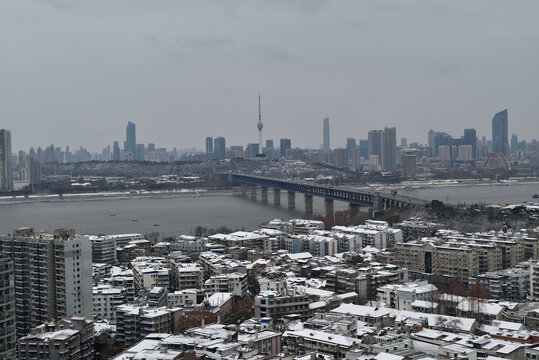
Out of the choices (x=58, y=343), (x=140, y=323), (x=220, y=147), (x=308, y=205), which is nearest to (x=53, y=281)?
(x=140, y=323)

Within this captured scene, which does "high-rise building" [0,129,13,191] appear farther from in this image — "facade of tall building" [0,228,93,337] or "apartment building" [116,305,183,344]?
"apartment building" [116,305,183,344]

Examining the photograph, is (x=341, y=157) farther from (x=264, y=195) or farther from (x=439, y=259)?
(x=439, y=259)

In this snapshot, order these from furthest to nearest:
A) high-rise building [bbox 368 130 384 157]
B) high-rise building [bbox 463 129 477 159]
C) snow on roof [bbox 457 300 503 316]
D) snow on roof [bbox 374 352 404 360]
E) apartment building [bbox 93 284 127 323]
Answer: high-rise building [bbox 463 129 477 159] < high-rise building [bbox 368 130 384 157] < apartment building [bbox 93 284 127 323] < snow on roof [bbox 457 300 503 316] < snow on roof [bbox 374 352 404 360]

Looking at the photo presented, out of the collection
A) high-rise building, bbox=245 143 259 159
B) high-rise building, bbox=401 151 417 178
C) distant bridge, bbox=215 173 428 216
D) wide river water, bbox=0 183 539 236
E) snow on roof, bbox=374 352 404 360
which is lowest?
wide river water, bbox=0 183 539 236

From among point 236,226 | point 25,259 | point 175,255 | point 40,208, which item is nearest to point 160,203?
point 40,208

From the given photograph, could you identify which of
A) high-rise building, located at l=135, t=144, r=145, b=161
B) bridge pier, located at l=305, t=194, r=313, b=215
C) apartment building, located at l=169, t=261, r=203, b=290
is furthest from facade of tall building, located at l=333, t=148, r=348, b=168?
apartment building, located at l=169, t=261, r=203, b=290

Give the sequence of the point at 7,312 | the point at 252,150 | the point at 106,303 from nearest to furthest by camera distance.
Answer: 1. the point at 7,312
2. the point at 106,303
3. the point at 252,150

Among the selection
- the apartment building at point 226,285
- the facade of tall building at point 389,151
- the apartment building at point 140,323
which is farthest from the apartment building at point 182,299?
the facade of tall building at point 389,151
